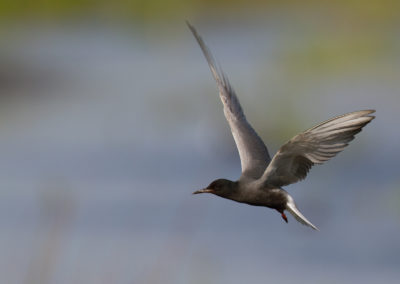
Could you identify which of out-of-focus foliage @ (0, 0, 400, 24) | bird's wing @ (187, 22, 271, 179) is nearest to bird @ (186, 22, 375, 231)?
bird's wing @ (187, 22, 271, 179)

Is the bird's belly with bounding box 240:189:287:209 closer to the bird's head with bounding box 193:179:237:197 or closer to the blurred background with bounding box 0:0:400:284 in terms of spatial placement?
the bird's head with bounding box 193:179:237:197

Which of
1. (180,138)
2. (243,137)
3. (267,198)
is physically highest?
(243,137)

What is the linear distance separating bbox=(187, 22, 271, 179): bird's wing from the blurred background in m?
0.39

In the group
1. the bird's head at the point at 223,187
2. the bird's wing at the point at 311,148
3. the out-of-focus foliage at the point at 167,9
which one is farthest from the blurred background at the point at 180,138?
the bird's wing at the point at 311,148

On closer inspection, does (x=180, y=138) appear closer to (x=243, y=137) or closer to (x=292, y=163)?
(x=243, y=137)

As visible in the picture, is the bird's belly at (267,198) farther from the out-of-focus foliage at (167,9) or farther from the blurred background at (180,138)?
the out-of-focus foliage at (167,9)

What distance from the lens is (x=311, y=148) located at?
5309 millimetres

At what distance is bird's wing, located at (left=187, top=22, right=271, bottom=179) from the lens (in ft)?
19.1

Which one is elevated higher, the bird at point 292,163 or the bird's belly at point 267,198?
the bird at point 292,163

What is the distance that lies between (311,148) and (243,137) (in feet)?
3.24

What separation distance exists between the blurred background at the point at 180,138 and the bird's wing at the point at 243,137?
15.3 inches

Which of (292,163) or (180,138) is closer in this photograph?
(292,163)

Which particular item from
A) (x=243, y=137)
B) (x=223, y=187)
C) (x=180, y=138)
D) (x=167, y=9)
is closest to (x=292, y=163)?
(x=223, y=187)

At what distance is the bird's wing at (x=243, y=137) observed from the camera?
5809 millimetres
